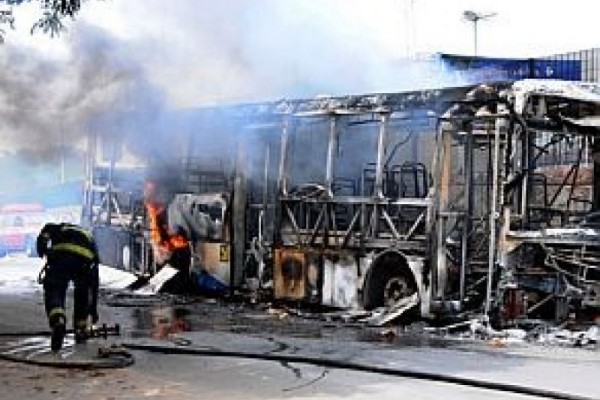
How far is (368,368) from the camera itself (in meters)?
7.77

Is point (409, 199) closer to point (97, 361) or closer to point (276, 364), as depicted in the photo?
point (276, 364)

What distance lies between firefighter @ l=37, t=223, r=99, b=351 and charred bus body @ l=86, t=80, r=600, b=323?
4.10 meters

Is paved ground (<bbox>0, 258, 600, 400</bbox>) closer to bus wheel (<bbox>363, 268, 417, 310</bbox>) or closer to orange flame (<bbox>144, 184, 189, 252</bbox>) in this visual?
bus wheel (<bbox>363, 268, 417, 310</bbox>)

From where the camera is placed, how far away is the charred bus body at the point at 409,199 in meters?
10.8

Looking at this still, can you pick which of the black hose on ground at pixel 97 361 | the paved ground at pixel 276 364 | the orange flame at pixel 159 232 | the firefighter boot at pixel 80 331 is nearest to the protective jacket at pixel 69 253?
the firefighter boot at pixel 80 331

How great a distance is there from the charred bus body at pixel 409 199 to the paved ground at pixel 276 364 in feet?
3.07

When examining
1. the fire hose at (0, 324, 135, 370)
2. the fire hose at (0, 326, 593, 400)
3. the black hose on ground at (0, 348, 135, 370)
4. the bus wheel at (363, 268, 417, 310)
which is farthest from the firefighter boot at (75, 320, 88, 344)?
the bus wheel at (363, 268, 417, 310)

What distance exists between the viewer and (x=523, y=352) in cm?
930

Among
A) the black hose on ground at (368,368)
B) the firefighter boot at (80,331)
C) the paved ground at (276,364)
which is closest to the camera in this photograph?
the black hose on ground at (368,368)

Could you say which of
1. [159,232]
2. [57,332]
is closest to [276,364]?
[57,332]

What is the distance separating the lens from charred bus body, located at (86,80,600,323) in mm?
10766

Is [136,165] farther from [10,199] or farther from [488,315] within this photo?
[10,199]

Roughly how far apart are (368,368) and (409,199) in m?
4.44

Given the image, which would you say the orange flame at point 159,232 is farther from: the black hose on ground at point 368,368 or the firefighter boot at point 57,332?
the firefighter boot at point 57,332
